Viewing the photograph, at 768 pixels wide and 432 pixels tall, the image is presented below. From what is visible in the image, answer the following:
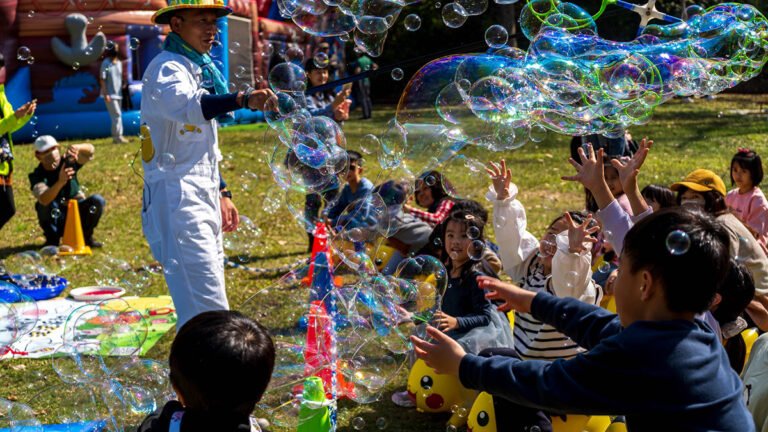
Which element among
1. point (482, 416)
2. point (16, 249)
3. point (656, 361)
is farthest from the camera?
point (16, 249)

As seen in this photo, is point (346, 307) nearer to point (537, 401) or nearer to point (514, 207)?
point (514, 207)

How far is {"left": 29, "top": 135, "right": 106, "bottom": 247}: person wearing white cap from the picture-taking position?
316 inches

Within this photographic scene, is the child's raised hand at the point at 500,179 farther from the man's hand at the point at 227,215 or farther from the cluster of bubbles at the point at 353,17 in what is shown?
the man's hand at the point at 227,215

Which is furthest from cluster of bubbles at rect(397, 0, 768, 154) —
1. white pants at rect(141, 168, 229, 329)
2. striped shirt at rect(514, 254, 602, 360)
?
white pants at rect(141, 168, 229, 329)

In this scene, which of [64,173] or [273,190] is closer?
[273,190]

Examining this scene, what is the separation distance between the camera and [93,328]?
4.02m

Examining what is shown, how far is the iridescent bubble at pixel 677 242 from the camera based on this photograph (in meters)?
2.09

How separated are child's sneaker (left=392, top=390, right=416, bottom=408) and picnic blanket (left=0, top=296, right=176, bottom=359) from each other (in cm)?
131

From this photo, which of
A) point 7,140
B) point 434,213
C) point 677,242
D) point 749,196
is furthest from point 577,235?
point 7,140

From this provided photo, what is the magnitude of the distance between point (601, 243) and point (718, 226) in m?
2.26

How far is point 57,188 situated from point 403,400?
16.3 feet

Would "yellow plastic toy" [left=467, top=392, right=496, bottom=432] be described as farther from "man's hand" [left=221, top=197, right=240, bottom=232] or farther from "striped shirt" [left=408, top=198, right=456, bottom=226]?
"striped shirt" [left=408, top=198, right=456, bottom=226]

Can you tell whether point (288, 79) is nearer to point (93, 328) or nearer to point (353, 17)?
point (353, 17)

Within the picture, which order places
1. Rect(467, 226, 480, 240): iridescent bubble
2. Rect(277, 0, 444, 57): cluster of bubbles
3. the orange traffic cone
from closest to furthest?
Rect(467, 226, 480, 240): iridescent bubble, Rect(277, 0, 444, 57): cluster of bubbles, the orange traffic cone
